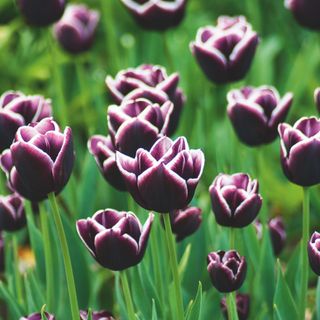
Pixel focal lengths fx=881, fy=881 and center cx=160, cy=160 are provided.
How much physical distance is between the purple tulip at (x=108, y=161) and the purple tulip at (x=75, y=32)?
0.80 m

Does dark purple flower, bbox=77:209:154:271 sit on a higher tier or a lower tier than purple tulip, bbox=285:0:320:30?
higher

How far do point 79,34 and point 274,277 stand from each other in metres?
0.93

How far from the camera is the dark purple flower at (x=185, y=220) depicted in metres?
1.52

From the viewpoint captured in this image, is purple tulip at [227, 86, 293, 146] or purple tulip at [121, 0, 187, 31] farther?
purple tulip at [121, 0, 187, 31]

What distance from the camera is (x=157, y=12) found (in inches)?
78.7

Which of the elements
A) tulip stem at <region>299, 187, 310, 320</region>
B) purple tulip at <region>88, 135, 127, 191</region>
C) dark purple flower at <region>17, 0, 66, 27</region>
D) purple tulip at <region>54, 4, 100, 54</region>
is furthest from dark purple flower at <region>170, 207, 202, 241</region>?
purple tulip at <region>54, 4, 100, 54</region>

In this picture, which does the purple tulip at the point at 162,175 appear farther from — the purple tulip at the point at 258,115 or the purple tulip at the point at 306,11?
the purple tulip at the point at 306,11

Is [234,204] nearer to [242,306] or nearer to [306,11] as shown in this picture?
[242,306]

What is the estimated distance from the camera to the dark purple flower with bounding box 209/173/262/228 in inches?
54.4

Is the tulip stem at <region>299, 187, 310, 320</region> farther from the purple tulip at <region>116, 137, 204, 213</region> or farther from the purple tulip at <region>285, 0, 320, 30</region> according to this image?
the purple tulip at <region>285, 0, 320, 30</region>

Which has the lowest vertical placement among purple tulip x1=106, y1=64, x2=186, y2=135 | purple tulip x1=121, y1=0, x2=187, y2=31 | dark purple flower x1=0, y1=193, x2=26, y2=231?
dark purple flower x1=0, y1=193, x2=26, y2=231

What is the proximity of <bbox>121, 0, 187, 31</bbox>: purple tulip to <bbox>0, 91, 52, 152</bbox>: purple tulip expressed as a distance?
50 centimetres

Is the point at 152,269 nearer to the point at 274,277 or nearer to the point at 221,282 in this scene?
the point at 274,277

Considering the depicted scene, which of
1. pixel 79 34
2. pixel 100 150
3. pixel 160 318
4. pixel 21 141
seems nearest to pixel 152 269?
pixel 160 318
